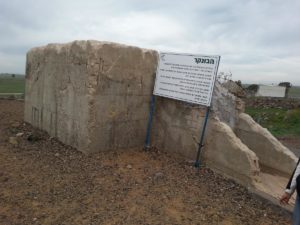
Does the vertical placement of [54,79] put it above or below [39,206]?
above

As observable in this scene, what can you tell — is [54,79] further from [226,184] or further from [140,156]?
[226,184]

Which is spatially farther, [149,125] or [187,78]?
[149,125]

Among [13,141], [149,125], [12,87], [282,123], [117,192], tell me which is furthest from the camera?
[12,87]

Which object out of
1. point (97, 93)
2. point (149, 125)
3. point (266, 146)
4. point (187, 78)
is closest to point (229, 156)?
point (266, 146)

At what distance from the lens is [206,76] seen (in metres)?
5.62

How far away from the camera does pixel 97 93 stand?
230 inches

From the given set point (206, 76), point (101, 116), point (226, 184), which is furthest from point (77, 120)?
point (226, 184)

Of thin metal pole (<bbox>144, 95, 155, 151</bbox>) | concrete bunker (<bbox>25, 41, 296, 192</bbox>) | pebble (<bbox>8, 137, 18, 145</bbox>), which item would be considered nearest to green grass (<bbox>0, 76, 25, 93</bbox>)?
pebble (<bbox>8, 137, 18, 145</bbox>)

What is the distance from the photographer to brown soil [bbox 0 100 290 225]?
4059mm

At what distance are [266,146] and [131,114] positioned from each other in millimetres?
2776

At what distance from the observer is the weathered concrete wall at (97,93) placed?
230 inches

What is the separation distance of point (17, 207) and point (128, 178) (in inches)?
67.9

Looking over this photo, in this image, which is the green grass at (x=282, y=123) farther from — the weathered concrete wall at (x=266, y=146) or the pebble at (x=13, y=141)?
the pebble at (x=13, y=141)

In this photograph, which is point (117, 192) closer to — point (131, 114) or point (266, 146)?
point (131, 114)
